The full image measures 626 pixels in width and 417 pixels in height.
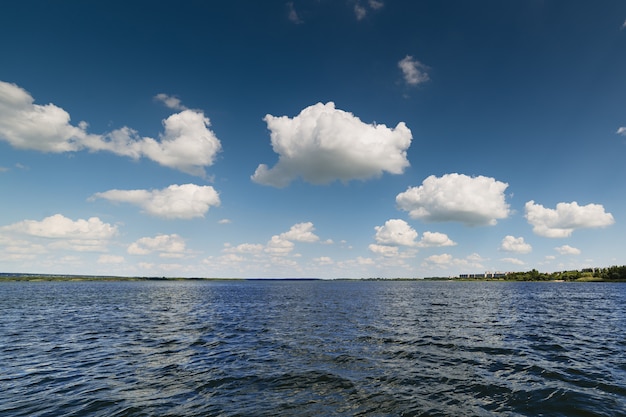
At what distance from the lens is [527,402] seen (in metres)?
16.2

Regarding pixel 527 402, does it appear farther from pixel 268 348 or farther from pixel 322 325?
pixel 322 325

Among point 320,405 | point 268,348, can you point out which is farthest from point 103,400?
point 268,348

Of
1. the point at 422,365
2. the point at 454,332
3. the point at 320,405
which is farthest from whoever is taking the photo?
the point at 454,332

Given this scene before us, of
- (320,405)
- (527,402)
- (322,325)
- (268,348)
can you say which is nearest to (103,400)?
(320,405)

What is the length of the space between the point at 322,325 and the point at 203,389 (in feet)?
81.5

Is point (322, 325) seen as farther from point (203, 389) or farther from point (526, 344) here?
point (203, 389)

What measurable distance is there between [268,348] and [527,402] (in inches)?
769

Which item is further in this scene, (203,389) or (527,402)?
(203,389)

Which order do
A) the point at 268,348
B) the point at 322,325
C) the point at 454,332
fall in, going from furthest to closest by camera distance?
Answer: the point at 322,325 → the point at 454,332 → the point at 268,348

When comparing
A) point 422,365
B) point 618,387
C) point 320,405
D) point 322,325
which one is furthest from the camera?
point 322,325

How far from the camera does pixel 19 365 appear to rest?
76.1 ft

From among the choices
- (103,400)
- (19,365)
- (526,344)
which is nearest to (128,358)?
(19,365)

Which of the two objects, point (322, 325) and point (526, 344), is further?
point (322, 325)

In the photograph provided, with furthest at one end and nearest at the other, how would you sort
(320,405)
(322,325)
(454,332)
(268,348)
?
1. (322,325)
2. (454,332)
3. (268,348)
4. (320,405)
